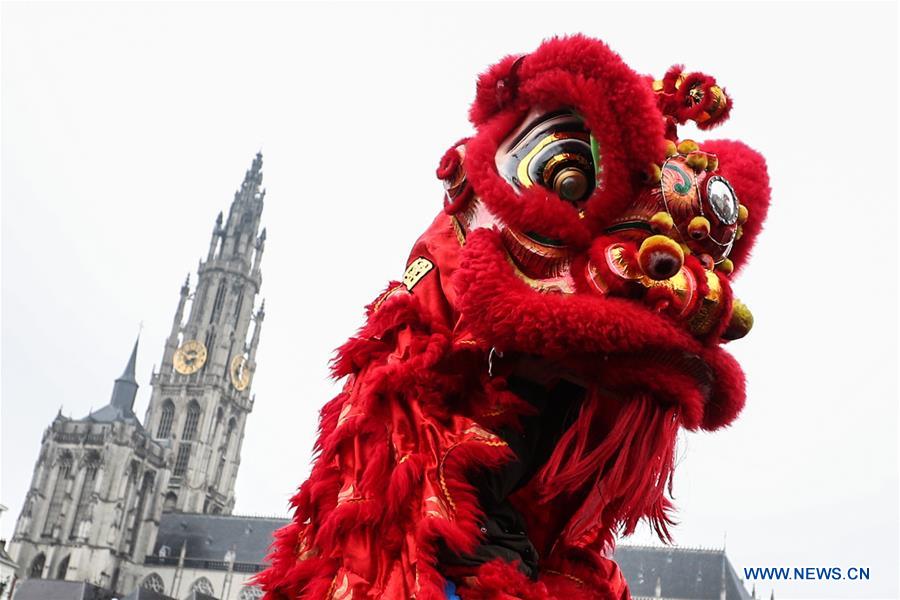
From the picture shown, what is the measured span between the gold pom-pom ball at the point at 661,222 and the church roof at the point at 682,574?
4384 cm

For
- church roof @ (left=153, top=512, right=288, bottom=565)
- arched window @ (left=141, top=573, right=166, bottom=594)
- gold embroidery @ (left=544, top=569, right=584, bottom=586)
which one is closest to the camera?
gold embroidery @ (left=544, top=569, right=584, bottom=586)

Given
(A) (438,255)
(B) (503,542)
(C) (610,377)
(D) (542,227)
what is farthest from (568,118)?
(B) (503,542)

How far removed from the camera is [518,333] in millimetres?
2111

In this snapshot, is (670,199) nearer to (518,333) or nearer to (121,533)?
(518,333)

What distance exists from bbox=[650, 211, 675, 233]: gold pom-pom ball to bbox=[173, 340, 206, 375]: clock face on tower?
2443 inches

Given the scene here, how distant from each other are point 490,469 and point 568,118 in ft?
2.96

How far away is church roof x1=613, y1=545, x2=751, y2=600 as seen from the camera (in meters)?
44.2

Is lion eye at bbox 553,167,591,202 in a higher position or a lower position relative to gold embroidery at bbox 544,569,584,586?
higher

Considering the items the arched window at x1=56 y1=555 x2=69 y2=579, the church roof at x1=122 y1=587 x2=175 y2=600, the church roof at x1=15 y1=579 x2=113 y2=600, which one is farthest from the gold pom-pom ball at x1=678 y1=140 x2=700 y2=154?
the arched window at x1=56 y1=555 x2=69 y2=579

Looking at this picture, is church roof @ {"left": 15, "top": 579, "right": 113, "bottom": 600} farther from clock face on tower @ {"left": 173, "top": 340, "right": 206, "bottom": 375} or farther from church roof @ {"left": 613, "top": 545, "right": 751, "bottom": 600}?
church roof @ {"left": 613, "top": 545, "right": 751, "bottom": 600}

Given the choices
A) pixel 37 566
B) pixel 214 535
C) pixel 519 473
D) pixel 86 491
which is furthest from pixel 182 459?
pixel 519 473

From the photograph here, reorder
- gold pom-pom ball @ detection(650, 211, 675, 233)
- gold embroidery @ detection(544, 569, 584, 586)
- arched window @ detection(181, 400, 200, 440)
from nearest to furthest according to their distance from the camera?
gold pom-pom ball @ detection(650, 211, 675, 233) < gold embroidery @ detection(544, 569, 584, 586) < arched window @ detection(181, 400, 200, 440)

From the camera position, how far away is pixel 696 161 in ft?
7.77

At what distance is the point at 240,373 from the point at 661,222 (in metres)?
63.0
